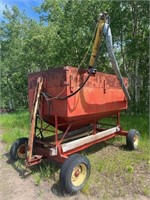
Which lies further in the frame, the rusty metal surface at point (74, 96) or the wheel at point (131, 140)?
the wheel at point (131, 140)

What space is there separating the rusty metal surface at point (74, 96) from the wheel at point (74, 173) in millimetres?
785

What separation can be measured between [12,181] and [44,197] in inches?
33.6

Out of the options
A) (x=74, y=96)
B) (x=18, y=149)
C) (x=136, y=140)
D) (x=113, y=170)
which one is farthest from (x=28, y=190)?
(x=136, y=140)

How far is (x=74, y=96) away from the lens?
408 centimetres

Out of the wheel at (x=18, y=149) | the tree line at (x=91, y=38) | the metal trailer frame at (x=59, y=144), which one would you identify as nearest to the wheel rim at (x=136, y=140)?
the metal trailer frame at (x=59, y=144)

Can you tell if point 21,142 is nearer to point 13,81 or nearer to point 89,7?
point 89,7

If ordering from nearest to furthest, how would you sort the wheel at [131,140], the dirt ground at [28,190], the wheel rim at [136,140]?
the dirt ground at [28,190] < the wheel at [131,140] < the wheel rim at [136,140]

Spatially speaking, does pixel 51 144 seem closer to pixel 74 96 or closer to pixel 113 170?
pixel 74 96

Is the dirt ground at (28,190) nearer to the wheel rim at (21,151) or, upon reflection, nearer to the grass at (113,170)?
the grass at (113,170)

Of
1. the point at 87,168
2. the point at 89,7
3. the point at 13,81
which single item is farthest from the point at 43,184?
the point at 13,81

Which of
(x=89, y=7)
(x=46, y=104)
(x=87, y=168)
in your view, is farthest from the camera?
(x=89, y=7)

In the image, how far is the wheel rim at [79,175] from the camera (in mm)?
3689

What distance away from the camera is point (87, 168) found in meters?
3.87

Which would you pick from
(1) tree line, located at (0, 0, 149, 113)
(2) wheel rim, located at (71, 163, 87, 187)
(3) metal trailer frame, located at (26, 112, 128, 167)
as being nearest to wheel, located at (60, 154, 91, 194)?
(2) wheel rim, located at (71, 163, 87, 187)
